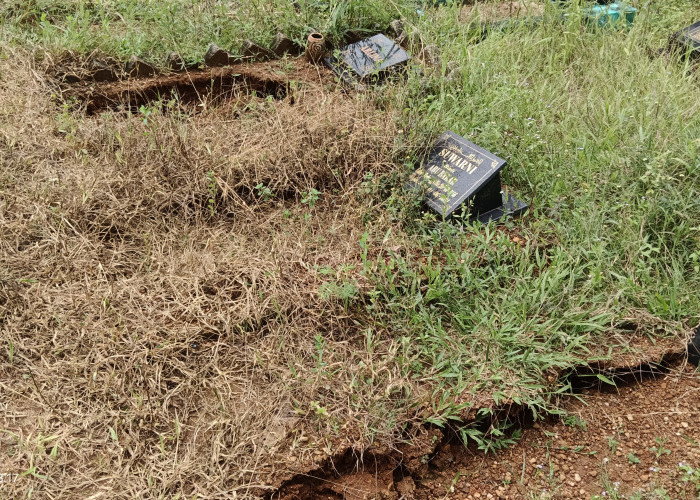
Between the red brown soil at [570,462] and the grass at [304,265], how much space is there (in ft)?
0.43

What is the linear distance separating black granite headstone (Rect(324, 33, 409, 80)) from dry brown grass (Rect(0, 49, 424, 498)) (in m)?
0.30

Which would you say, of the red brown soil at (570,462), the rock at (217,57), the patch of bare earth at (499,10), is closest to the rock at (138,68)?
the rock at (217,57)

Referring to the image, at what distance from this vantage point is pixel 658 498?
2.25 m

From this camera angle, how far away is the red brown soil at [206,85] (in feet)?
12.8

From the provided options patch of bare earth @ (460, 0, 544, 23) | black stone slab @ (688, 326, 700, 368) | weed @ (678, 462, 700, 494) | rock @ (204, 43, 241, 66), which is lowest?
weed @ (678, 462, 700, 494)

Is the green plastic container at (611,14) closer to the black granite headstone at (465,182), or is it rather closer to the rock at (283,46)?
the black granite headstone at (465,182)

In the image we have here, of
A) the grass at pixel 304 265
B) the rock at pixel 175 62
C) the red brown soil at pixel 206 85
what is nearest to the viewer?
the grass at pixel 304 265

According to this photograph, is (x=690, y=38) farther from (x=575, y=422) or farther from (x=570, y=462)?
(x=570, y=462)

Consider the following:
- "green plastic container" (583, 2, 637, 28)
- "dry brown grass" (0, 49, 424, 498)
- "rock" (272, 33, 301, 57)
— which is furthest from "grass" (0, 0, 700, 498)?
"green plastic container" (583, 2, 637, 28)

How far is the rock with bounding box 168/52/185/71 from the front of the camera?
407 centimetres

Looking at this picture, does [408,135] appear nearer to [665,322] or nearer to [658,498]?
[665,322]

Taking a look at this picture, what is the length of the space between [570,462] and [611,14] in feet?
11.5

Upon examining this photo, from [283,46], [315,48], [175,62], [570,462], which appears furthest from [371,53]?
[570,462]

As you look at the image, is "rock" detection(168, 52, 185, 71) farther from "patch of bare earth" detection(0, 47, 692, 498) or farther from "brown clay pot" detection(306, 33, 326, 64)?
"brown clay pot" detection(306, 33, 326, 64)
